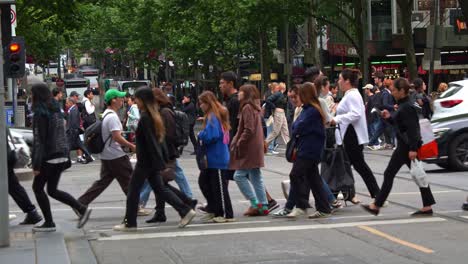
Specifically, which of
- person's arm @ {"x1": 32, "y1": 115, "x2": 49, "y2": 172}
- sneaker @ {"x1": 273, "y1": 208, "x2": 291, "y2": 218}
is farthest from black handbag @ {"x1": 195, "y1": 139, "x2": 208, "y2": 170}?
person's arm @ {"x1": 32, "y1": 115, "x2": 49, "y2": 172}

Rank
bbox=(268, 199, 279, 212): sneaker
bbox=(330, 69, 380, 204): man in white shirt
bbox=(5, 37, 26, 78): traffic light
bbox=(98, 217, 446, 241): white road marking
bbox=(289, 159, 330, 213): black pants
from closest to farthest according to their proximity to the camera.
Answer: bbox=(98, 217, 446, 241): white road marking, bbox=(289, 159, 330, 213): black pants, bbox=(330, 69, 380, 204): man in white shirt, bbox=(268, 199, 279, 212): sneaker, bbox=(5, 37, 26, 78): traffic light

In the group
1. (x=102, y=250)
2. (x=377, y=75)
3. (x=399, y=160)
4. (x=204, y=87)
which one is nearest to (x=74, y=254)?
(x=102, y=250)

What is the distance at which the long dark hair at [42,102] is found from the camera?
1033 centimetres

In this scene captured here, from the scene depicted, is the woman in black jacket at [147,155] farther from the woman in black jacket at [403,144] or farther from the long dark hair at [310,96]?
the woman in black jacket at [403,144]

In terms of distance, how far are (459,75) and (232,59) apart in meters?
16.8

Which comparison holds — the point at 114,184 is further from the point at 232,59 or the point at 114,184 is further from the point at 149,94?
the point at 232,59

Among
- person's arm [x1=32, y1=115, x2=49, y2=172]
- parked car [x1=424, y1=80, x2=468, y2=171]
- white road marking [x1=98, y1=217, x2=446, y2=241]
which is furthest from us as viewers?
parked car [x1=424, y1=80, x2=468, y2=171]

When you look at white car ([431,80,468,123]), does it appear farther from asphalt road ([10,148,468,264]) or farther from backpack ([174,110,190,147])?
backpack ([174,110,190,147])

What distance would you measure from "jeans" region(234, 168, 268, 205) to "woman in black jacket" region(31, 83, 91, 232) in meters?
2.25

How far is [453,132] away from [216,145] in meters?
7.15

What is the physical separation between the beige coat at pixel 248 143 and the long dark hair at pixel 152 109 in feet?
4.45

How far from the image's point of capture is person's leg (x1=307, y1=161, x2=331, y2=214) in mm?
11055

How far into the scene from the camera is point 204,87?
206 feet

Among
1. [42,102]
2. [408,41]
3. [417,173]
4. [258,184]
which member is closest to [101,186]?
[42,102]
